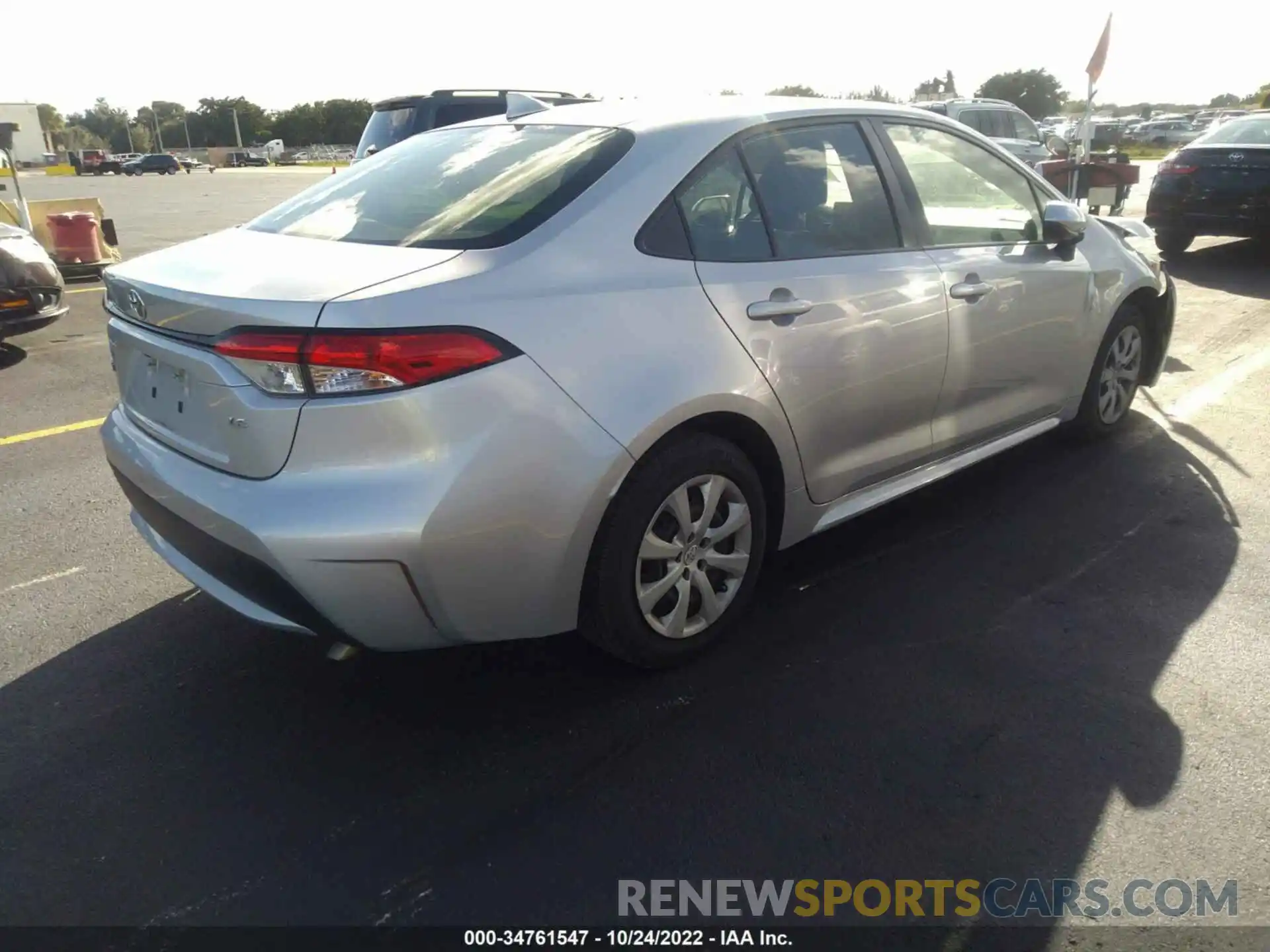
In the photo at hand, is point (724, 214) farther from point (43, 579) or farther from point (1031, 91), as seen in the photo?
point (1031, 91)

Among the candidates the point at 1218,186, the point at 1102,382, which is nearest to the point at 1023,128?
the point at 1218,186

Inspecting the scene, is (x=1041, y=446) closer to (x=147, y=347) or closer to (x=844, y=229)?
(x=844, y=229)

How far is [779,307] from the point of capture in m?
3.15

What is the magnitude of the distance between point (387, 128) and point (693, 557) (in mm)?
8532

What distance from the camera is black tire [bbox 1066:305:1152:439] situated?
490cm

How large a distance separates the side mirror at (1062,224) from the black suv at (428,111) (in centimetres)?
653

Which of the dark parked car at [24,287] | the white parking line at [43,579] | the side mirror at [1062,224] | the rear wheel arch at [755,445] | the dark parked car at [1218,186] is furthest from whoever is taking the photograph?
the dark parked car at [1218,186]

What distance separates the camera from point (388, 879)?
234 cm

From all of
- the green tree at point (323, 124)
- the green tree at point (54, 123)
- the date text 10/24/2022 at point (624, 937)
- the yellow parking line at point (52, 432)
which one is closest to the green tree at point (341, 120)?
the green tree at point (323, 124)

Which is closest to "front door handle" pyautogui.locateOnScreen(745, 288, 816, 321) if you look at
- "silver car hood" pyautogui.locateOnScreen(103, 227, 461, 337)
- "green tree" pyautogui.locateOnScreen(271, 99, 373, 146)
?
"silver car hood" pyautogui.locateOnScreen(103, 227, 461, 337)

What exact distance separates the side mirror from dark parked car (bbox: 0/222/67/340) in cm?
653

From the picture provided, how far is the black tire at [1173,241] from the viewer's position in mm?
11133

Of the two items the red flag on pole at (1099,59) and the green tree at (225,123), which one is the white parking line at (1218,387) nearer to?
the red flag on pole at (1099,59)

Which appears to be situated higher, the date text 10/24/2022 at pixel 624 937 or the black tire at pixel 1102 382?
the black tire at pixel 1102 382
